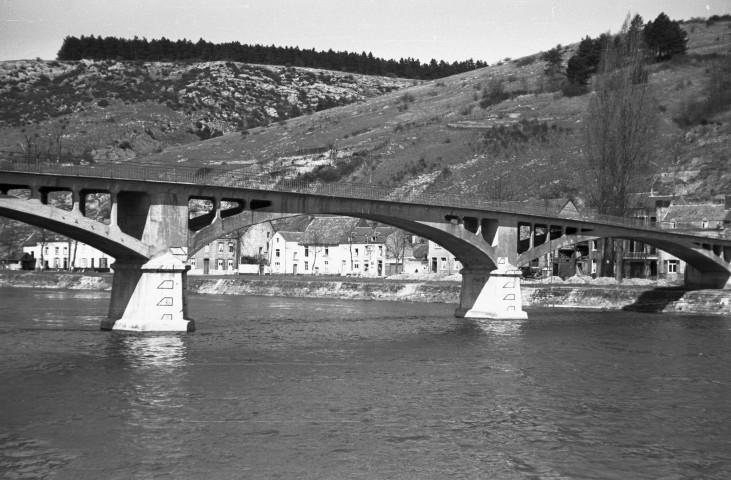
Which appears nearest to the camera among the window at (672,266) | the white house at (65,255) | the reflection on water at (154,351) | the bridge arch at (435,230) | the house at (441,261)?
the reflection on water at (154,351)

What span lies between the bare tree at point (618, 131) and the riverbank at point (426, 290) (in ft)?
35.2

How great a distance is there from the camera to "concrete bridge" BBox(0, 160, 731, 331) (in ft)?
172

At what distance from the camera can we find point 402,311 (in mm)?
86875

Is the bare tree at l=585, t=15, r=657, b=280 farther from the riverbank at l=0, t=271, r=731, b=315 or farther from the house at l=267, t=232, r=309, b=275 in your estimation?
the house at l=267, t=232, r=309, b=275

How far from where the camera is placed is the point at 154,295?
5512cm

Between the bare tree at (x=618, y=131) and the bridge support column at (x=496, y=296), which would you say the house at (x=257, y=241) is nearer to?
the bare tree at (x=618, y=131)

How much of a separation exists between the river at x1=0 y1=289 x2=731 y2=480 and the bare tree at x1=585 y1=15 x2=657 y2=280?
4189 cm

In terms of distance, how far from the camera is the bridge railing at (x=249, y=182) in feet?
171

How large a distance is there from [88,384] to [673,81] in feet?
579

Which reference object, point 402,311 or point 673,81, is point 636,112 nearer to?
point 402,311

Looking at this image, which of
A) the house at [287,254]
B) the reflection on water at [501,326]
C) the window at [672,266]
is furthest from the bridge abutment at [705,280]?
the house at [287,254]

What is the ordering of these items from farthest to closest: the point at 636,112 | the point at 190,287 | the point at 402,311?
the point at 190,287 → the point at 636,112 → the point at 402,311

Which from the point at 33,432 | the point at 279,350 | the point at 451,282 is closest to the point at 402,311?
the point at 451,282

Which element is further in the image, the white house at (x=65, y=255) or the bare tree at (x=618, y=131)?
the white house at (x=65, y=255)
